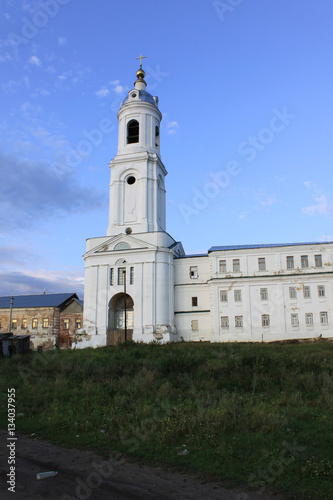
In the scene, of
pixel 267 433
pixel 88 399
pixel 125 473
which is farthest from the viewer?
pixel 88 399

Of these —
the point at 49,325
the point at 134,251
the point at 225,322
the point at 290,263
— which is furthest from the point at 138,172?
the point at 49,325

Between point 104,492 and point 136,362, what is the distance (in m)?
12.0

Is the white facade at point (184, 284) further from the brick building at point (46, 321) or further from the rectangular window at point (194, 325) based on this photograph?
the brick building at point (46, 321)

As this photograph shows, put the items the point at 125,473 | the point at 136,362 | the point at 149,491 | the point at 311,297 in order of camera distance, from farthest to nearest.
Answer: the point at 311,297 → the point at 136,362 → the point at 125,473 → the point at 149,491

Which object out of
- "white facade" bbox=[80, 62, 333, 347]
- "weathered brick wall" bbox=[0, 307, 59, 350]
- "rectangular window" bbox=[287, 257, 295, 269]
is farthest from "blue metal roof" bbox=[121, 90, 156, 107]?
"weathered brick wall" bbox=[0, 307, 59, 350]

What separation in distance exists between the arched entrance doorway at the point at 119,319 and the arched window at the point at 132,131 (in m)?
16.1

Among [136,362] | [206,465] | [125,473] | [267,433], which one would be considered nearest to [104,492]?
[125,473]

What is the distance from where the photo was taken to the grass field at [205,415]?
7.43 meters

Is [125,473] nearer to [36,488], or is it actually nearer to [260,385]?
[36,488]

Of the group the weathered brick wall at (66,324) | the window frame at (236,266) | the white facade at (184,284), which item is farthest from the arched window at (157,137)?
the weathered brick wall at (66,324)

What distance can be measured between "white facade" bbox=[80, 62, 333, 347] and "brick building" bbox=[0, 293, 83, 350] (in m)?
7.72

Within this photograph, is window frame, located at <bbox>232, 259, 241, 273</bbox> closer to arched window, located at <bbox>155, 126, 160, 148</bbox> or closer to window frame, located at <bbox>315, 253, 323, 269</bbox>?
window frame, located at <bbox>315, 253, 323, 269</bbox>

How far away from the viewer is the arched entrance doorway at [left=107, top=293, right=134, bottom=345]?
34.9 metres

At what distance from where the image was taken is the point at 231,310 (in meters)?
34.2
